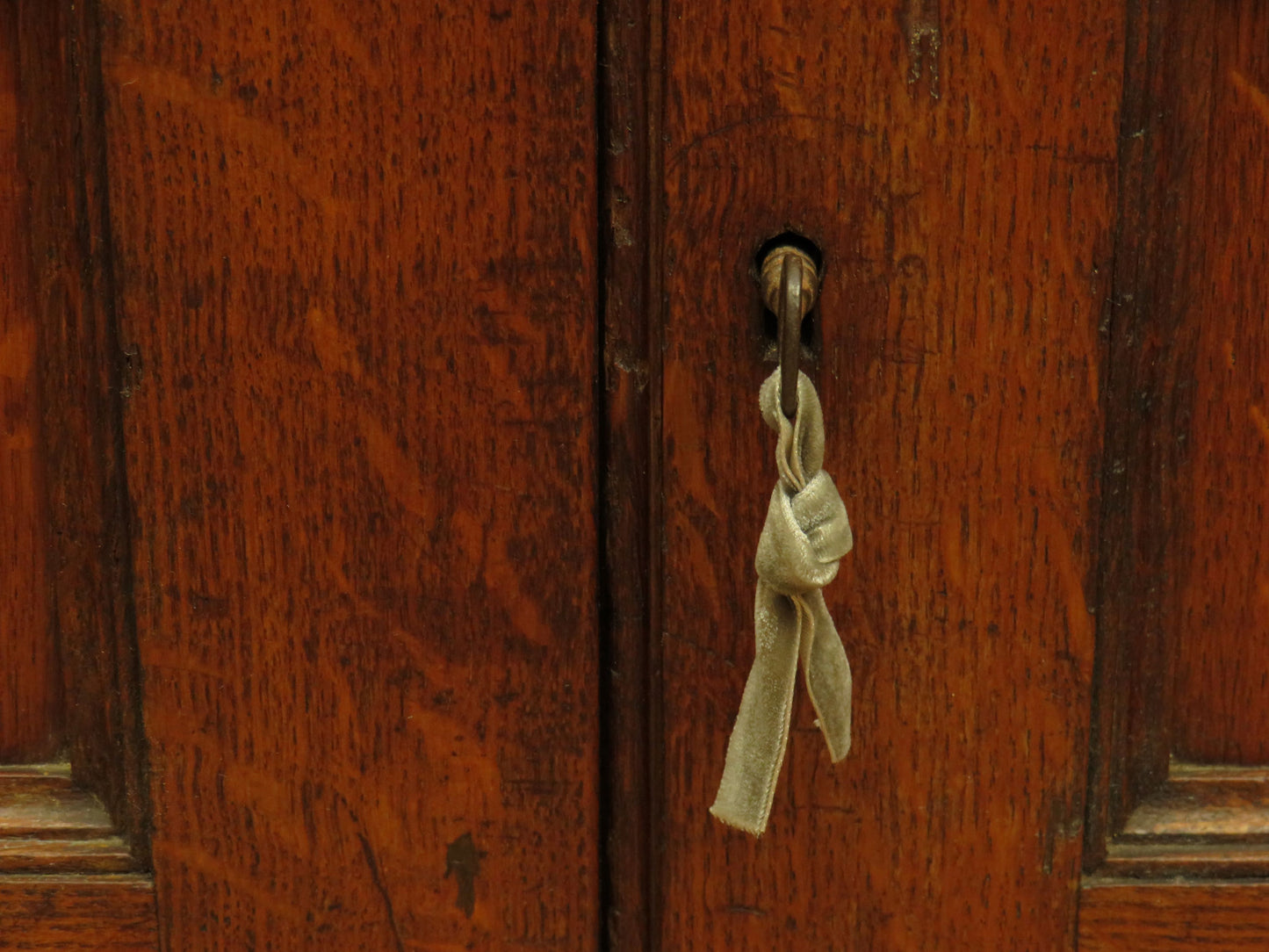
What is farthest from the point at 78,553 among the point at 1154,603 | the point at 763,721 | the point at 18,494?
the point at 1154,603

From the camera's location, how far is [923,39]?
0.50m

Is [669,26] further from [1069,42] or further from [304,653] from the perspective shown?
[304,653]

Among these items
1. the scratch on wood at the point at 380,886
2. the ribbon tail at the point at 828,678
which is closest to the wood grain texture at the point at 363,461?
the scratch on wood at the point at 380,886

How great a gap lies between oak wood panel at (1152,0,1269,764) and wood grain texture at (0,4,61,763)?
46 cm

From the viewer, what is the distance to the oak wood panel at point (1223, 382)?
52 cm

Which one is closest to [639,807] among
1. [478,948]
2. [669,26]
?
[478,948]

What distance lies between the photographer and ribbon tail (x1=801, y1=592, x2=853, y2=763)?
1.53 feet

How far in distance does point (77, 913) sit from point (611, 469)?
11.8 inches

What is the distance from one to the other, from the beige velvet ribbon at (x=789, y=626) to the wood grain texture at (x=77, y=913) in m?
0.26

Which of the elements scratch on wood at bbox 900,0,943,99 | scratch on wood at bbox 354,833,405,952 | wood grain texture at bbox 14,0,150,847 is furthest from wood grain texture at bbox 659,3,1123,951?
wood grain texture at bbox 14,0,150,847

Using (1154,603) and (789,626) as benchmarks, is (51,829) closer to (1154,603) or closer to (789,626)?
(789,626)

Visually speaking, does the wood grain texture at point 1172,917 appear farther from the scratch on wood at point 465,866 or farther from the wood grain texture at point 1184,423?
the scratch on wood at point 465,866

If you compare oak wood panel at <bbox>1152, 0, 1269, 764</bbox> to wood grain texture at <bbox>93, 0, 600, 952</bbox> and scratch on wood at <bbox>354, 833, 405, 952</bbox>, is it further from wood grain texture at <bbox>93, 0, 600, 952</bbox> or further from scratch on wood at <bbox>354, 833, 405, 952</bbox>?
scratch on wood at <bbox>354, 833, 405, 952</bbox>

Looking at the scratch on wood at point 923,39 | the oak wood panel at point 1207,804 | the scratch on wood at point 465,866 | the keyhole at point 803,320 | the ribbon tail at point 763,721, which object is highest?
the scratch on wood at point 923,39
